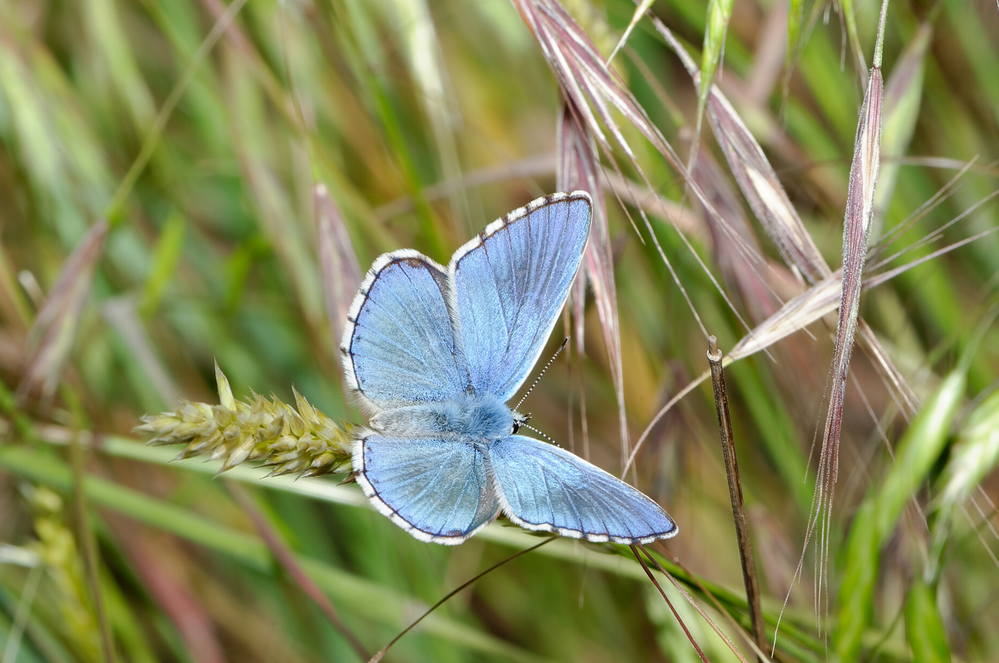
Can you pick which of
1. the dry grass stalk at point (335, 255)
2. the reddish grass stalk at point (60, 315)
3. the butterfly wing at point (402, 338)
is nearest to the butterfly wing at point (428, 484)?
the butterfly wing at point (402, 338)

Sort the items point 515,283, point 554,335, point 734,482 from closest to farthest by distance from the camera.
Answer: point 734,482, point 515,283, point 554,335

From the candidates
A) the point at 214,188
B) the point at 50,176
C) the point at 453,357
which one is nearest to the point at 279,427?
the point at 453,357

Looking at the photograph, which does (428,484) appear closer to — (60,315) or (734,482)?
(734,482)

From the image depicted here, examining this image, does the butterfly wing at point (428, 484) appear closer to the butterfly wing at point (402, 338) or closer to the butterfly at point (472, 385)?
the butterfly at point (472, 385)

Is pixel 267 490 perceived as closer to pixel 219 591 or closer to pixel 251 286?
pixel 219 591

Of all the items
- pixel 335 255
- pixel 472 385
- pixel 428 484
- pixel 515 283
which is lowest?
pixel 428 484

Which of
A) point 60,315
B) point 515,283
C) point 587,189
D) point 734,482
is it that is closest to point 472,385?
point 515,283

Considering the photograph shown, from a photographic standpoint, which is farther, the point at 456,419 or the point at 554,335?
the point at 554,335
